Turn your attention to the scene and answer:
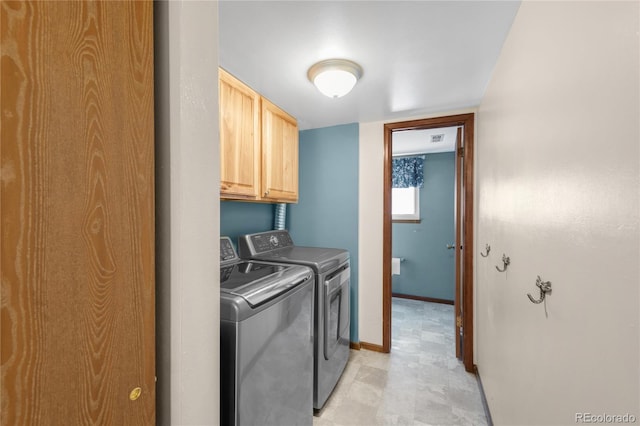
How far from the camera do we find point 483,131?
6.73 feet

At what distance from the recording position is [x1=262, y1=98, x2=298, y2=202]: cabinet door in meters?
2.02

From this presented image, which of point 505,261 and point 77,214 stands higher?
point 77,214

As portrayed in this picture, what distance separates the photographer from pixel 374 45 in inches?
56.8

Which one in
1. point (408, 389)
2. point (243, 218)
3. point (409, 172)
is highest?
point (409, 172)

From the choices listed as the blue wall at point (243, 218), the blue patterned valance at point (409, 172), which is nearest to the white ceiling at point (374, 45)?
the blue wall at point (243, 218)

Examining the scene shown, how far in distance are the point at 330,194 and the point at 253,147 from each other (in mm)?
1105

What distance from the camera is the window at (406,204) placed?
164 inches

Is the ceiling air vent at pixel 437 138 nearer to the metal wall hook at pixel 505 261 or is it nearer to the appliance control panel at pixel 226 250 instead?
the metal wall hook at pixel 505 261

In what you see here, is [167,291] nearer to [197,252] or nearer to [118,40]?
[197,252]

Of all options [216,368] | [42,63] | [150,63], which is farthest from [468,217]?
[42,63]

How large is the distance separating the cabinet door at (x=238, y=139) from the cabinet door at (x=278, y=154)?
3.7 inches

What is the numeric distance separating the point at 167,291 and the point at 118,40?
1.89 ft

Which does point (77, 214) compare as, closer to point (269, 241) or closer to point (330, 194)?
point (269, 241)

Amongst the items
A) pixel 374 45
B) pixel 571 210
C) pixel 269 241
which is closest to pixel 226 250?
pixel 269 241
